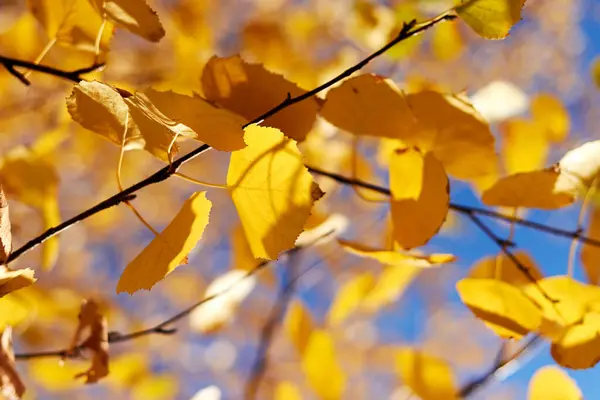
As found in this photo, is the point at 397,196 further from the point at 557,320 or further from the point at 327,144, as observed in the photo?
the point at 327,144

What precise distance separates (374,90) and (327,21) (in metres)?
1.61

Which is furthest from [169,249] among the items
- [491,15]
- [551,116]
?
[551,116]

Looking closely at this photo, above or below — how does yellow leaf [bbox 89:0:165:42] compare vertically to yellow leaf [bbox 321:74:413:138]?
above

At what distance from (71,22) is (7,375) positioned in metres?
0.25

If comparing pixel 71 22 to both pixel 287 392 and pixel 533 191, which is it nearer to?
pixel 533 191

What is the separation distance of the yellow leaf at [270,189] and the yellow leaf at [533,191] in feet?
0.59

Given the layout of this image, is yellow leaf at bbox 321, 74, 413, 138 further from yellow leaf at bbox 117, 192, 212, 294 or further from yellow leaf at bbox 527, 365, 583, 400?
yellow leaf at bbox 527, 365, 583, 400

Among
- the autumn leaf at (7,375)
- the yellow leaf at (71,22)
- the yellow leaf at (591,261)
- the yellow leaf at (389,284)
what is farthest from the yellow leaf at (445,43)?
the autumn leaf at (7,375)

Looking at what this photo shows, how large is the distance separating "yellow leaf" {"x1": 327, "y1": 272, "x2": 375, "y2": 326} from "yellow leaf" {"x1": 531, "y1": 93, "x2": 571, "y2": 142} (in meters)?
0.29

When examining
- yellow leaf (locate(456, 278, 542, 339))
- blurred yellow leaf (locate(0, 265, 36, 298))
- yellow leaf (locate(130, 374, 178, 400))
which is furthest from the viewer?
yellow leaf (locate(130, 374, 178, 400))

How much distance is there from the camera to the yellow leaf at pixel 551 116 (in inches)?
25.8

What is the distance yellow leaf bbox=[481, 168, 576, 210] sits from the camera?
0.36 m

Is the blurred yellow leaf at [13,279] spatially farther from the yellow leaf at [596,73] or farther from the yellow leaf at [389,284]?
the yellow leaf at [596,73]

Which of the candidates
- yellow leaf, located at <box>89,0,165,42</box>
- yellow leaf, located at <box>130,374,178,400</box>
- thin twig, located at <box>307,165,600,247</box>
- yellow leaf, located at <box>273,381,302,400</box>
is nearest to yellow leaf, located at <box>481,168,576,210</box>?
thin twig, located at <box>307,165,600,247</box>
